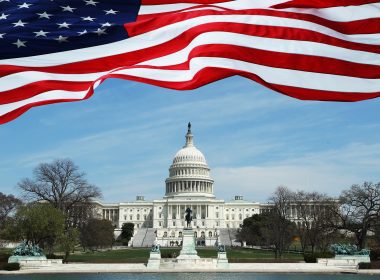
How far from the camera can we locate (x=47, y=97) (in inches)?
281

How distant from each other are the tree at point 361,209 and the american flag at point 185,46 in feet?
197

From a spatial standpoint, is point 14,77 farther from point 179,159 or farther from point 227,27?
point 179,159

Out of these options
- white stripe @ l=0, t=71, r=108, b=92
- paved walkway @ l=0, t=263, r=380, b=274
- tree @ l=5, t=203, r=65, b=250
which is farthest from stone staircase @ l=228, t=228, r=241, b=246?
white stripe @ l=0, t=71, r=108, b=92

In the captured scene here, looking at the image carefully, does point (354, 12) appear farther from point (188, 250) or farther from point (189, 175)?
point (189, 175)

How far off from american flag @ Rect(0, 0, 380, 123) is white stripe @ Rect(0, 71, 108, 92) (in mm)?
12

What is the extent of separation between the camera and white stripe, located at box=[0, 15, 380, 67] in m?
7.20

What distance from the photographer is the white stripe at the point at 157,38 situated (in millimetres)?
7203

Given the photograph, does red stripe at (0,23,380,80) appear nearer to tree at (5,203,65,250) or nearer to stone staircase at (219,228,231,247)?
tree at (5,203,65,250)

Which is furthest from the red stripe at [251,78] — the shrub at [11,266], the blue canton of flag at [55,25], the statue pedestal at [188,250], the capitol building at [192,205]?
the capitol building at [192,205]

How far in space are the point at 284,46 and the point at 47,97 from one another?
116 inches

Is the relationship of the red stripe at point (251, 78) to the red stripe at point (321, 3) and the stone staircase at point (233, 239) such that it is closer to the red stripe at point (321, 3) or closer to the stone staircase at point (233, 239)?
the red stripe at point (321, 3)

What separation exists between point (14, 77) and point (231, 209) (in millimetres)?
168769

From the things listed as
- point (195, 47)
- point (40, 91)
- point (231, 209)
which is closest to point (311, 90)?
point (195, 47)

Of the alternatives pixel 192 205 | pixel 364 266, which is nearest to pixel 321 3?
pixel 364 266
